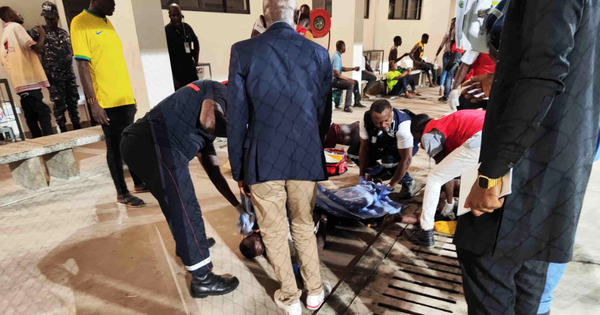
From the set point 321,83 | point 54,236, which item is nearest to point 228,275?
point 321,83

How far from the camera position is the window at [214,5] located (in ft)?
19.5

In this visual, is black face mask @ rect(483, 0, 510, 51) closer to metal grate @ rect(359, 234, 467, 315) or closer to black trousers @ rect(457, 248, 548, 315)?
black trousers @ rect(457, 248, 548, 315)

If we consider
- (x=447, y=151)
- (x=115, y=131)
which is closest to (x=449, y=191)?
(x=447, y=151)

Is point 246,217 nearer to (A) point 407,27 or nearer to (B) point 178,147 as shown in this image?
(B) point 178,147

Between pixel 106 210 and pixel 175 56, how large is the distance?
7.42ft

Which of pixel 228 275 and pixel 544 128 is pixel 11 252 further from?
pixel 544 128

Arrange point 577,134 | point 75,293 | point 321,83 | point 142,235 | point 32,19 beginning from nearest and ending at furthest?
1. point 577,134
2. point 321,83
3. point 75,293
4. point 142,235
5. point 32,19

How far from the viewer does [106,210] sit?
3098mm

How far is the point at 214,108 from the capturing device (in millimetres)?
1785

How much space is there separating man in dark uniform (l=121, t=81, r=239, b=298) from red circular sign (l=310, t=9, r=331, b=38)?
197 inches

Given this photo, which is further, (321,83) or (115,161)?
(115,161)

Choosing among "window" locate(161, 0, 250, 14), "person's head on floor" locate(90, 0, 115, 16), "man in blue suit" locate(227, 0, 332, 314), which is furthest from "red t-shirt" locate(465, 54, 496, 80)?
"window" locate(161, 0, 250, 14)

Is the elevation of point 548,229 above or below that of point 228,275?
above

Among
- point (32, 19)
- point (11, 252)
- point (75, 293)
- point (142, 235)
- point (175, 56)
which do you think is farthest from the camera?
point (32, 19)
